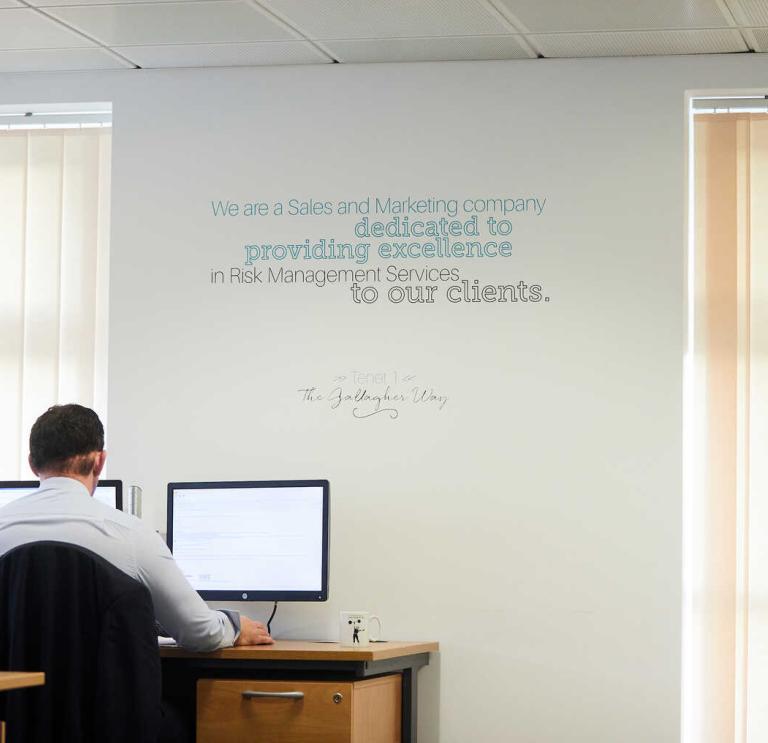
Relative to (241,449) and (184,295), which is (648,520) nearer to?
(241,449)

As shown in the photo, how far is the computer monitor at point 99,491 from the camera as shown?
3748mm

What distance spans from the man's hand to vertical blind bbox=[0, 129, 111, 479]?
3.83ft

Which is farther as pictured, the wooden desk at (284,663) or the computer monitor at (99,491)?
the computer monitor at (99,491)

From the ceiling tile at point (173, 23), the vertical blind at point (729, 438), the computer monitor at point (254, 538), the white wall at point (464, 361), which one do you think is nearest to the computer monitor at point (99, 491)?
the computer monitor at point (254, 538)

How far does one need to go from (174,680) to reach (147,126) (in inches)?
73.8

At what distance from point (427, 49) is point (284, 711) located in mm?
2118

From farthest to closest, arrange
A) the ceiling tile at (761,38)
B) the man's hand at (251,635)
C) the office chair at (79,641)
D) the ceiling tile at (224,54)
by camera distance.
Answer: the ceiling tile at (224,54)
the ceiling tile at (761,38)
the man's hand at (251,635)
the office chair at (79,641)

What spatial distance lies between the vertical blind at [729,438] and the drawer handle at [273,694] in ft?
4.31

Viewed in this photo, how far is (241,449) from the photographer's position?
407 cm

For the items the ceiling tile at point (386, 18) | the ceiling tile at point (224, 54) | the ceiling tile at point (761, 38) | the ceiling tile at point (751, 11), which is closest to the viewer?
the ceiling tile at point (751, 11)

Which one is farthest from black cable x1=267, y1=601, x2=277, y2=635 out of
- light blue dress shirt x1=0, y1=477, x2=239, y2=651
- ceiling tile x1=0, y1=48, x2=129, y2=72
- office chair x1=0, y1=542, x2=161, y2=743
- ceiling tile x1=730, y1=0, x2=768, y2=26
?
ceiling tile x1=730, y1=0, x2=768, y2=26

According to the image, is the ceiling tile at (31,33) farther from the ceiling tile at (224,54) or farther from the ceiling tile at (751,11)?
the ceiling tile at (751,11)

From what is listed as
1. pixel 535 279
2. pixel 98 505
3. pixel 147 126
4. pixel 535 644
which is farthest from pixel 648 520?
pixel 147 126

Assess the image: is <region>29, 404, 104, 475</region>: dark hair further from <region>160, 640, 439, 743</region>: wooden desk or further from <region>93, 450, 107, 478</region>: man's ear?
<region>160, 640, 439, 743</region>: wooden desk
